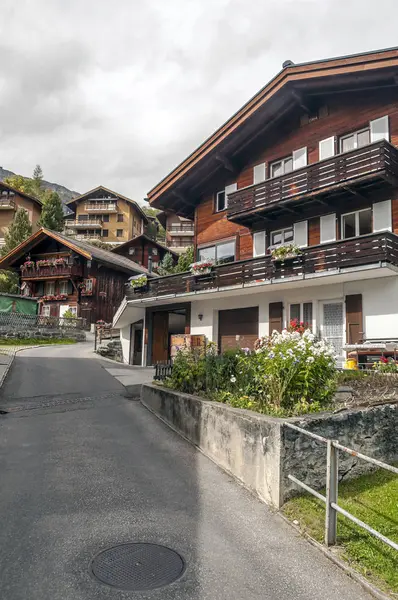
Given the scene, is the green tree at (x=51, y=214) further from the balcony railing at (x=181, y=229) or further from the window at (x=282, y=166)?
the window at (x=282, y=166)

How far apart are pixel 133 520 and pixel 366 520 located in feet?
8.81

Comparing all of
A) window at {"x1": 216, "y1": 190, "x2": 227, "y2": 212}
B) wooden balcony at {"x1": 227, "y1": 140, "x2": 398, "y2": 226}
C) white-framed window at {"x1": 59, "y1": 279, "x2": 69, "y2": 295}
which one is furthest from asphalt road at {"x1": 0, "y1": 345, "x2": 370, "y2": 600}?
white-framed window at {"x1": 59, "y1": 279, "x2": 69, "y2": 295}

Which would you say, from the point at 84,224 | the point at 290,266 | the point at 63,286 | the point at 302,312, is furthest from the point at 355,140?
the point at 84,224

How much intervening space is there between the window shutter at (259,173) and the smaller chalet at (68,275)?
914 inches

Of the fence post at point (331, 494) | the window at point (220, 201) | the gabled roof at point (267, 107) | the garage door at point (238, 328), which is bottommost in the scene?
the fence post at point (331, 494)

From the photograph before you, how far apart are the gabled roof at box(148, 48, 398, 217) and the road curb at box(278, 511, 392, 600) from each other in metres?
15.5

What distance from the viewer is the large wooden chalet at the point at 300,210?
1475cm

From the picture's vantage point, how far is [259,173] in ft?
65.6

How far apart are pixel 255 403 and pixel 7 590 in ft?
14.3

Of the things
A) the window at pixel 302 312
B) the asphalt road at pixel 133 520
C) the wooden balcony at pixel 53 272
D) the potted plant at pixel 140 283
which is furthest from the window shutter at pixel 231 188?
the wooden balcony at pixel 53 272

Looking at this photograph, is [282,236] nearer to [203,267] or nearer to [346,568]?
[203,267]

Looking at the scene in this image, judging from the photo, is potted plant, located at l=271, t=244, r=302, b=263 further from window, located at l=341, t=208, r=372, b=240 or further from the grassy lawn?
the grassy lawn

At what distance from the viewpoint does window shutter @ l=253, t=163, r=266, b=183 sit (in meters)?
19.8

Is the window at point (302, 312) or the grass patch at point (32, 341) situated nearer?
the window at point (302, 312)
